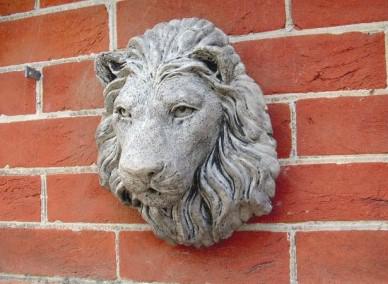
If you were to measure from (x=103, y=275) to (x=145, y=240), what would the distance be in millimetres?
113

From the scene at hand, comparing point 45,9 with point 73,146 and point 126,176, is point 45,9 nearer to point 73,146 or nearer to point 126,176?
point 73,146

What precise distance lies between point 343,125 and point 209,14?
0.99 ft

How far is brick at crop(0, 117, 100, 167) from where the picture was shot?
3.04ft

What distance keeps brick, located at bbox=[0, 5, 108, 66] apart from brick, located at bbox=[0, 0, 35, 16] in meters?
0.02

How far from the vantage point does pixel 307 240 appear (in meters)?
0.79

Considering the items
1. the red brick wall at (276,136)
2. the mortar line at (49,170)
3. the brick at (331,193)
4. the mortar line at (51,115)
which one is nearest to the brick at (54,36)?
the red brick wall at (276,136)

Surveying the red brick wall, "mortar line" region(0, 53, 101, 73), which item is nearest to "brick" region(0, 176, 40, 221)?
the red brick wall

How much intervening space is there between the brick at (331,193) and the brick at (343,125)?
0.09 ft

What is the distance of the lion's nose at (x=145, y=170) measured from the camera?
70 cm

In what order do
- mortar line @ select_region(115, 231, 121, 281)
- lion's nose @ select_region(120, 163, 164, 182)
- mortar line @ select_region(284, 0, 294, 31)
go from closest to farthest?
lion's nose @ select_region(120, 163, 164, 182) → mortar line @ select_region(284, 0, 294, 31) → mortar line @ select_region(115, 231, 121, 281)

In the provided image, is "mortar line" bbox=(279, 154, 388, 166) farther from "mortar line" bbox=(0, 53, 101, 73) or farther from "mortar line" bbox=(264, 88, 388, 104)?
"mortar line" bbox=(0, 53, 101, 73)

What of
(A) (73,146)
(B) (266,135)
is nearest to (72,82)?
(A) (73,146)

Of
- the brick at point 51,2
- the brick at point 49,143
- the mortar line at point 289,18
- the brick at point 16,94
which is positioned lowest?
the brick at point 49,143

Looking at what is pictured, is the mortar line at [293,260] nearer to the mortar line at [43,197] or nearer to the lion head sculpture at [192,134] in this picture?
the lion head sculpture at [192,134]
